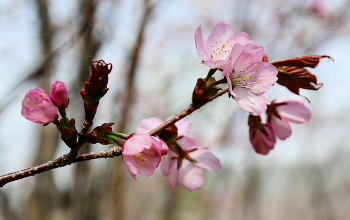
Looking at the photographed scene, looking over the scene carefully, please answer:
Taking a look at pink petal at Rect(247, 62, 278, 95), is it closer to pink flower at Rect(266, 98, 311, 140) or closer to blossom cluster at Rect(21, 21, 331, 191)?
blossom cluster at Rect(21, 21, 331, 191)

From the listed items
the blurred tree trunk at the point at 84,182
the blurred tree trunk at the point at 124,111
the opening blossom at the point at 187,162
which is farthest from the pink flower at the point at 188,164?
the blurred tree trunk at the point at 84,182

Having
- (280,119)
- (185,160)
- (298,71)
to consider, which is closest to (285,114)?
(280,119)

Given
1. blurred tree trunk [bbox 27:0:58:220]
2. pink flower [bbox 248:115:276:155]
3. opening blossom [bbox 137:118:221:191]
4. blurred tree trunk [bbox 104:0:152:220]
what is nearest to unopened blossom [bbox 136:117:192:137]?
opening blossom [bbox 137:118:221:191]

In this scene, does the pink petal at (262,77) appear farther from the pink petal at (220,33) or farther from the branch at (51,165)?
the branch at (51,165)

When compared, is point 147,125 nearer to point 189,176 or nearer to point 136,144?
point 189,176

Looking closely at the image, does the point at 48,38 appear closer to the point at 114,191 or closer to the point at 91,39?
the point at 91,39
